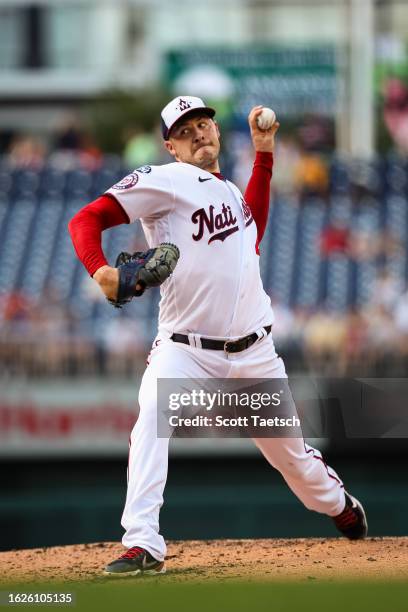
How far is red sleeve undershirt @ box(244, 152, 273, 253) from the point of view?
6250mm

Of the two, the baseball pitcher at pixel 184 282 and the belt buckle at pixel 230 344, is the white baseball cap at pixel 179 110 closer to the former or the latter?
the baseball pitcher at pixel 184 282

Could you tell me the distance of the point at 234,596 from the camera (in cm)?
488

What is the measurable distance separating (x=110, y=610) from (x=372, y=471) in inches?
392

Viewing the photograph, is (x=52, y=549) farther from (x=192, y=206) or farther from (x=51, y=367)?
(x=51, y=367)

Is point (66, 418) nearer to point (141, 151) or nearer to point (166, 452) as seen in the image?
point (141, 151)

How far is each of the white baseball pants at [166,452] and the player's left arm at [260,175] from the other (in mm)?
634

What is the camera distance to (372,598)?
4691 millimetres

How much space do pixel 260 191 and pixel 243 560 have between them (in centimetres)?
170

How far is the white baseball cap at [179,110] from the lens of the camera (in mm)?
5848

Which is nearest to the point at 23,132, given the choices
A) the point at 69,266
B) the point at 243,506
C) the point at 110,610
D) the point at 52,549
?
the point at 69,266

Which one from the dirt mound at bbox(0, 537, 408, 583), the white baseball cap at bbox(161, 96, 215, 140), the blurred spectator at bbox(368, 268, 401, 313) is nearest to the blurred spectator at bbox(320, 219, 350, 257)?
the blurred spectator at bbox(368, 268, 401, 313)

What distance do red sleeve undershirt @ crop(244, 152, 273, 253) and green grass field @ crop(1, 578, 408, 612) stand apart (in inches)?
68.9

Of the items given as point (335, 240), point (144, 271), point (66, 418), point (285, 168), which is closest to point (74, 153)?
point (285, 168)

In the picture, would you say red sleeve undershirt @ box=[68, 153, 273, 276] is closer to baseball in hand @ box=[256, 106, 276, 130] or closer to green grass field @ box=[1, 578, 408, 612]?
baseball in hand @ box=[256, 106, 276, 130]
